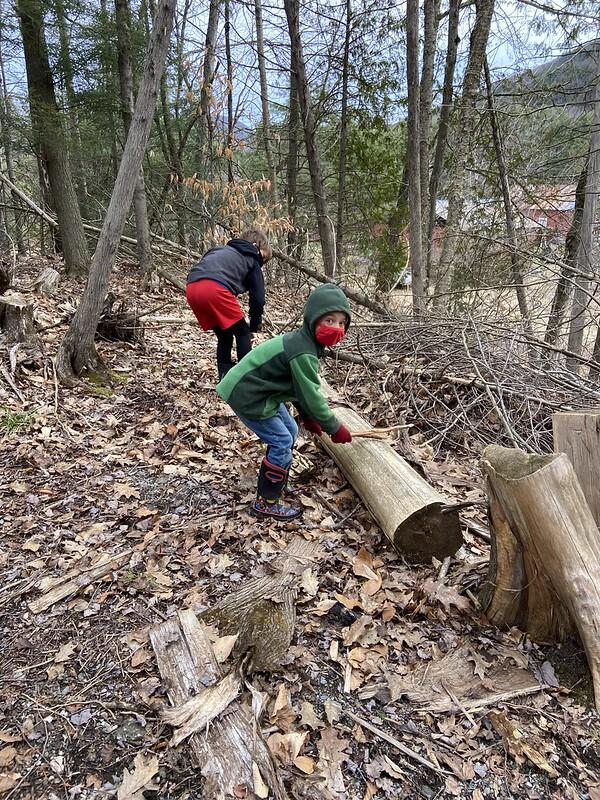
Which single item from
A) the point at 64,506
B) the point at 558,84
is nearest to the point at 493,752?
the point at 64,506

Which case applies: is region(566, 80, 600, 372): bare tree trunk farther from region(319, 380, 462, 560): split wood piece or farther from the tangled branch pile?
region(319, 380, 462, 560): split wood piece

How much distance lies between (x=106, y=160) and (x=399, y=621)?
16.0m

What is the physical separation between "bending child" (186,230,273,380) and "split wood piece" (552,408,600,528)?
3.15m

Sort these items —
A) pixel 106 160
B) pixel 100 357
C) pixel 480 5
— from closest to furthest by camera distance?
pixel 100 357
pixel 480 5
pixel 106 160

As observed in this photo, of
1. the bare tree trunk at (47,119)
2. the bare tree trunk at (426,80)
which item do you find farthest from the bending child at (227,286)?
the bare tree trunk at (47,119)

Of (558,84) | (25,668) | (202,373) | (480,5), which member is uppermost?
(480,5)

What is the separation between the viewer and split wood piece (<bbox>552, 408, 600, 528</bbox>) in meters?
2.57

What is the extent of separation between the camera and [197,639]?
260 cm

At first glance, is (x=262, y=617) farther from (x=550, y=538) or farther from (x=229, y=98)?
(x=229, y=98)

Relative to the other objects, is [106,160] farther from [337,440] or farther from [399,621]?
[399,621]

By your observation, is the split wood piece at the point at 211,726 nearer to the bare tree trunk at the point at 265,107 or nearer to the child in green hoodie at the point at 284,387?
the child in green hoodie at the point at 284,387

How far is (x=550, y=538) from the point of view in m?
2.31

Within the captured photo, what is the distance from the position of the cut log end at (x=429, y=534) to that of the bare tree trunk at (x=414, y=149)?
14.5 ft

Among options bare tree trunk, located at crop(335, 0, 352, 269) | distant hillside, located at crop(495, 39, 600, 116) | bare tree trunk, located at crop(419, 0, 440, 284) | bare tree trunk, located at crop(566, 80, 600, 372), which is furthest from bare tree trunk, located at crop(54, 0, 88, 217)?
bare tree trunk, located at crop(566, 80, 600, 372)
